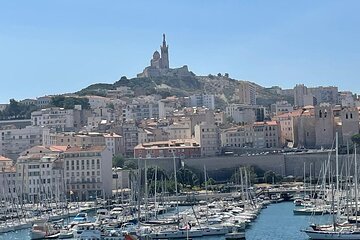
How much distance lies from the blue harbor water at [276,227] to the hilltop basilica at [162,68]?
307ft

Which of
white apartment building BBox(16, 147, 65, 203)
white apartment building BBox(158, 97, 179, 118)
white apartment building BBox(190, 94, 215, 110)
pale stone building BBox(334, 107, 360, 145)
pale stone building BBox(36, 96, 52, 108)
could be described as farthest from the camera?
white apartment building BBox(190, 94, 215, 110)

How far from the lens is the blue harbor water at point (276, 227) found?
3872 centimetres

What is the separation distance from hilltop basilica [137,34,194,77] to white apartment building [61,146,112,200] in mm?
79910

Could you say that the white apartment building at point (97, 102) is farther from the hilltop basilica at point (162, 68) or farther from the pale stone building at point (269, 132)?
the hilltop basilica at point (162, 68)

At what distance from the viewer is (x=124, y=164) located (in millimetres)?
71125

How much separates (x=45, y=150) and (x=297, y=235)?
32251 millimetres

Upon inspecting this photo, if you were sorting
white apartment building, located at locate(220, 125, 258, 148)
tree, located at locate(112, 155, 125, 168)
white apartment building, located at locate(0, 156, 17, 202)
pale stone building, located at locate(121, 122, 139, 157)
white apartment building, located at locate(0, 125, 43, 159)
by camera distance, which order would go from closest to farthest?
1. white apartment building, located at locate(0, 156, 17, 202)
2. tree, located at locate(112, 155, 125, 168)
3. white apartment building, located at locate(220, 125, 258, 148)
4. white apartment building, located at locate(0, 125, 43, 159)
5. pale stone building, located at locate(121, 122, 139, 157)

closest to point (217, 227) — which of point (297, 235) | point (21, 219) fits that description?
point (297, 235)

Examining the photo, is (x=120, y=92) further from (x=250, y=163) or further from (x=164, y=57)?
(x=250, y=163)

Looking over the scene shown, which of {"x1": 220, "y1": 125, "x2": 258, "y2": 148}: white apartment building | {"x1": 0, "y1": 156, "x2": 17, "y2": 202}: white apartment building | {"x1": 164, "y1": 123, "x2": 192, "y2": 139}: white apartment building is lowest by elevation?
{"x1": 0, "y1": 156, "x2": 17, "y2": 202}: white apartment building

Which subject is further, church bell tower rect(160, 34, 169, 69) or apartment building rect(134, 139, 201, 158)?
church bell tower rect(160, 34, 169, 69)

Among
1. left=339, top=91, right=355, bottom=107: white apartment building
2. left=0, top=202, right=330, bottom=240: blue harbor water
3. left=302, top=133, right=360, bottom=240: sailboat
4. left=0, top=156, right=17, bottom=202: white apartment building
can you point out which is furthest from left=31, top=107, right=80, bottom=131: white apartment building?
left=302, top=133, right=360, bottom=240: sailboat

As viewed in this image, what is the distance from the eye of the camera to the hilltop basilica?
144 metres

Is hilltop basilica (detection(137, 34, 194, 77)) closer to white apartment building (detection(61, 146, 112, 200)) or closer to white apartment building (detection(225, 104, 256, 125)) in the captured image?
white apartment building (detection(225, 104, 256, 125))
